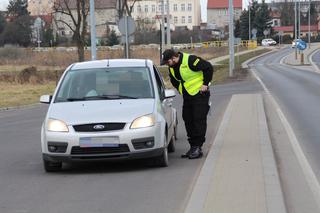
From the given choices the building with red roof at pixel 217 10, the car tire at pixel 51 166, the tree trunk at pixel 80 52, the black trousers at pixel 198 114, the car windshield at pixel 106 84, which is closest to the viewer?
the car tire at pixel 51 166

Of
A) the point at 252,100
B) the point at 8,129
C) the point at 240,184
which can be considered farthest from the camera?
the point at 252,100

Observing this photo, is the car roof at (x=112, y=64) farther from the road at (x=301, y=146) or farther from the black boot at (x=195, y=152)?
the road at (x=301, y=146)

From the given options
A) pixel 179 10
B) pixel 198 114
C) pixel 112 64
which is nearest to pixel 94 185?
pixel 198 114

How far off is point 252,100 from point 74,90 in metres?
11.4

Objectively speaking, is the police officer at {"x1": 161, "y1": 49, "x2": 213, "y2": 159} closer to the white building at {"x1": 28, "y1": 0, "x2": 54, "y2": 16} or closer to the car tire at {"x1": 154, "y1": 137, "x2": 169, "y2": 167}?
the car tire at {"x1": 154, "y1": 137, "x2": 169, "y2": 167}

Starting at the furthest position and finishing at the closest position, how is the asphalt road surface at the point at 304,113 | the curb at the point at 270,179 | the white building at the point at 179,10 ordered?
1. the white building at the point at 179,10
2. the asphalt road surface at the point at 304,113
3. the curb at the point at 270,179

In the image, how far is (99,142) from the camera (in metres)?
8.52

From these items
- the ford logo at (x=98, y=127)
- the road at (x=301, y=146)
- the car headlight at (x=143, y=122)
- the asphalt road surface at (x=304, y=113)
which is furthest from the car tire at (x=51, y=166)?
the asphalt road surface at (x=304, y=113)

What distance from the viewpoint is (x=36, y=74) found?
42875mm

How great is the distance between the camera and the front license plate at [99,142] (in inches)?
335

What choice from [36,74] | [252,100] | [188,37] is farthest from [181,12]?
[252,100]

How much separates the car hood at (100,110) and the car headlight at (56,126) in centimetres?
6

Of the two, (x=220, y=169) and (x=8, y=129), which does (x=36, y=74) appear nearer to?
(x=8, y=129)

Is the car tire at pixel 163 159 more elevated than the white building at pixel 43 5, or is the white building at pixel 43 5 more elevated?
the white building at pixel 43 5
